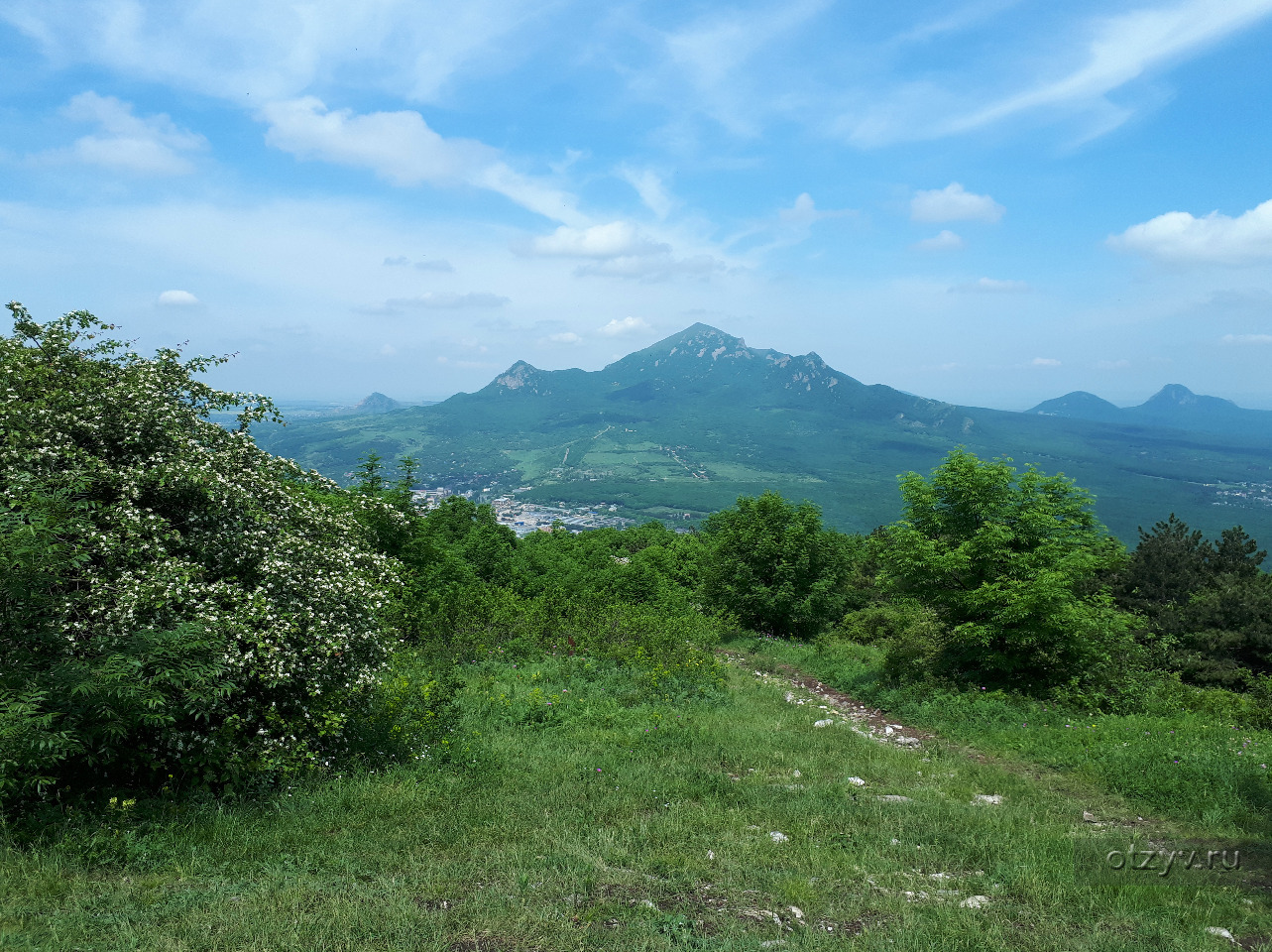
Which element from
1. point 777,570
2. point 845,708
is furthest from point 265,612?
point 777,570

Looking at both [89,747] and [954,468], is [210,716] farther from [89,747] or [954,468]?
[954,468]

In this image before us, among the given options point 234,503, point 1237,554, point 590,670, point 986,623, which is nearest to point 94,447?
point 234,503

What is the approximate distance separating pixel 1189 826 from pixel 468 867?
10424 millimetres

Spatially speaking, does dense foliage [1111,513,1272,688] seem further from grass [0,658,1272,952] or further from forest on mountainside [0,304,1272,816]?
grass [0,658,1272,952]

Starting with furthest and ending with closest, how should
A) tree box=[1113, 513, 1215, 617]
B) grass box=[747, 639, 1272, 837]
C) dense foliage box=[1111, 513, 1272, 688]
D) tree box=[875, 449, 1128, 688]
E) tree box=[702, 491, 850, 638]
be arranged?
1. tree box=[1113, 513, 1215, 617]
2. tree box=[702, 491, 850, 638]
3. dense foliage box=[1111, 513, 1272, 688]
4. tree box=[875, 449, 1128, 688]
5. grass box=[747, 639, 1272, 837]

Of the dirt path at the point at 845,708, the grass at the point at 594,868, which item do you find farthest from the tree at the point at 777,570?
the grass at the point at 594,868

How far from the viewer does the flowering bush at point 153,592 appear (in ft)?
22.1

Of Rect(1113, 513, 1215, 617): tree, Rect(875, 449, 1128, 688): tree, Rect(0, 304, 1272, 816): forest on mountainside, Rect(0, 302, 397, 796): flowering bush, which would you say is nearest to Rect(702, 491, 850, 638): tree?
Rect(0, 304, 1272, 816): forest on mountainside

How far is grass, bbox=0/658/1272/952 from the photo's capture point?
574 centimetres

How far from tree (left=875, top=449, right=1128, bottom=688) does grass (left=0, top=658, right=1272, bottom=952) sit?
6187 millimetres

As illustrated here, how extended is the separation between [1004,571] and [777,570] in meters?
14.1

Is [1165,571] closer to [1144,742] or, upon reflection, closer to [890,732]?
[1144,742]

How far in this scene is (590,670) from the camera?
17.4 m

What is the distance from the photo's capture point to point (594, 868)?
23.4 feet
